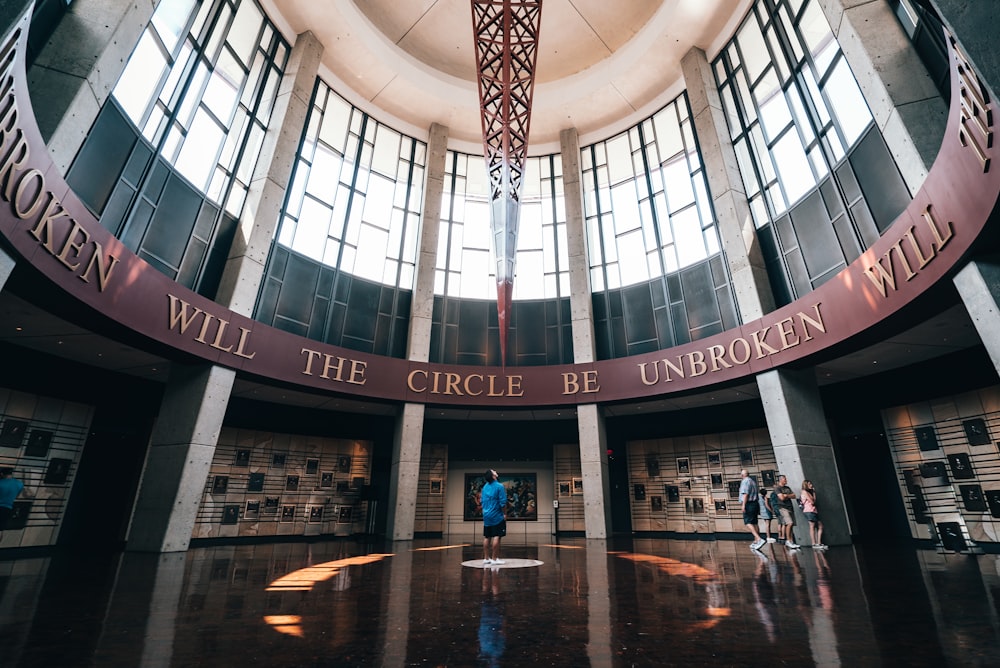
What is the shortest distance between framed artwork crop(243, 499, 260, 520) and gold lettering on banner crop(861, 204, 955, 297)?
20737mm

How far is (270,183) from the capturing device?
15.7m

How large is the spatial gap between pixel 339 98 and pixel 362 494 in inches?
667

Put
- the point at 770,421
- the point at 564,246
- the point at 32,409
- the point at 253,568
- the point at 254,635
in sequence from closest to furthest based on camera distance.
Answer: the point at 254,635, the point at 253,568, the point at 32,409, the point at 770,421, the point at 564,246

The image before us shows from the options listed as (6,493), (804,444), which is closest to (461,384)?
(804,444)

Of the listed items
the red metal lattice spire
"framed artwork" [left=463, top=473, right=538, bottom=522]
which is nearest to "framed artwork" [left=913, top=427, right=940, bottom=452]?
the red metal lattice spire

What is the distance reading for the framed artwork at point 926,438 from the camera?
14.4 meters

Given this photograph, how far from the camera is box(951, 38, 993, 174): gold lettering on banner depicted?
5.79 metres

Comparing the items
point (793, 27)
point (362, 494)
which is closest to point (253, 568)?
point (362, 494)

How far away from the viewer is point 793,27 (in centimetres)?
1467

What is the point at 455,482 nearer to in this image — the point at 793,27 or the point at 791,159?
the point at 791,159

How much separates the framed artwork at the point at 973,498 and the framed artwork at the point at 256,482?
23194mm

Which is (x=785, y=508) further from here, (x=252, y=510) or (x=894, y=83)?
(x=252, y=510)

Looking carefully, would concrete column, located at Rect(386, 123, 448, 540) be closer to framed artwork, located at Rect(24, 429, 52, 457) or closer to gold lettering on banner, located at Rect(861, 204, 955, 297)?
framed artwork, located at Rect(24, 429, 52, 457)

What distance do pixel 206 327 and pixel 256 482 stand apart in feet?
26.4
